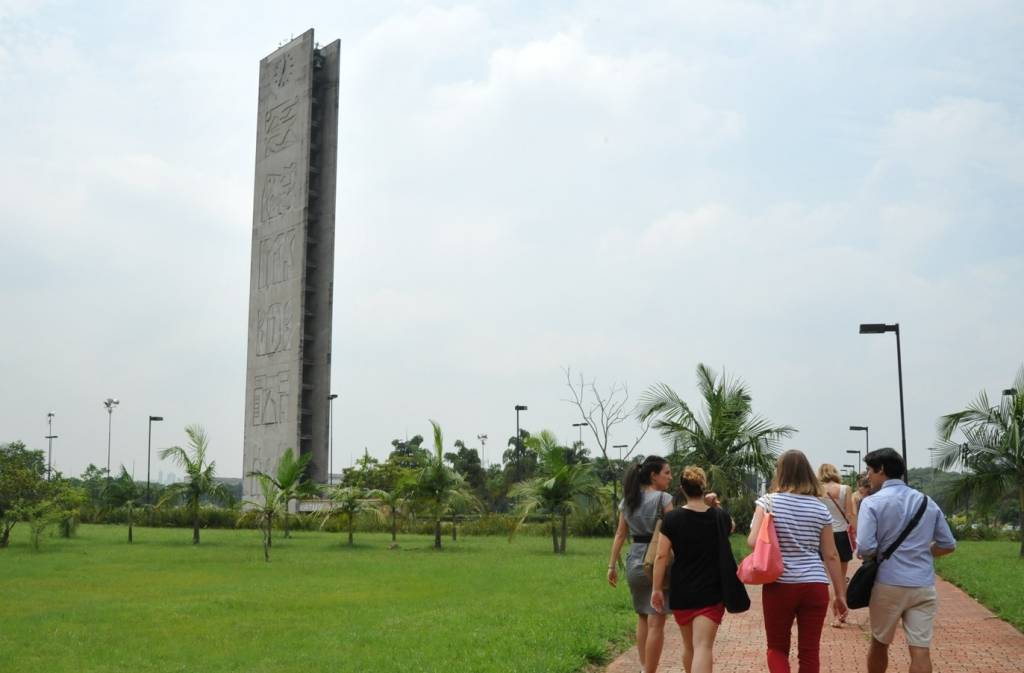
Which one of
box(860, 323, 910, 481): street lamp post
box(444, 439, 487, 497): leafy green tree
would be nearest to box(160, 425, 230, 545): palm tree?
box(860, 323, 910, 481): street lamp post

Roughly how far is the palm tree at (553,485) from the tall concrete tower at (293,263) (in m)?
28.3

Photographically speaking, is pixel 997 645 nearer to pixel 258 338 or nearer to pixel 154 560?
pixel 154 560

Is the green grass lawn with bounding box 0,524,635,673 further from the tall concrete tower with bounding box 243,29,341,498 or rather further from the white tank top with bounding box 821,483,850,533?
the tall concrete tower with bounding box 243,29,341,498

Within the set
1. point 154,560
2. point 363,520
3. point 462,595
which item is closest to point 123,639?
point 462,595

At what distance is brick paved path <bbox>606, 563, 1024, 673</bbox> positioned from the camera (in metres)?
8.60

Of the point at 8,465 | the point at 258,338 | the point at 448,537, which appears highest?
the point at 258,338

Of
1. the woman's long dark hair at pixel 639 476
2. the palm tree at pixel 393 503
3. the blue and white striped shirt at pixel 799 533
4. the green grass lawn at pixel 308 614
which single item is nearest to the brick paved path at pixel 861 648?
the green grass lawn at pixel 308 614

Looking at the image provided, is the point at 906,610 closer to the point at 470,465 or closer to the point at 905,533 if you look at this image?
the point at 905,533

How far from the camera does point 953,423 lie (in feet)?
74.1

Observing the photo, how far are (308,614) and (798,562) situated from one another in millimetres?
8558

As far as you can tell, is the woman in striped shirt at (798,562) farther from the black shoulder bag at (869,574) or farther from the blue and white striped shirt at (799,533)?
the black shoulder bag at (869,574)

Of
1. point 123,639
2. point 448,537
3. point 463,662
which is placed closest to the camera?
point 463,662

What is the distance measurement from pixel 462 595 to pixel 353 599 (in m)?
1.61

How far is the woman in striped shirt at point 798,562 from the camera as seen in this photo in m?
6.00
